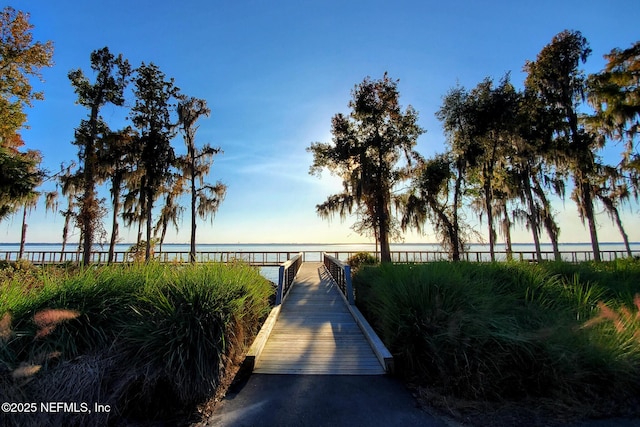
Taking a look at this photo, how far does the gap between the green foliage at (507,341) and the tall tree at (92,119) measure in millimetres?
14783

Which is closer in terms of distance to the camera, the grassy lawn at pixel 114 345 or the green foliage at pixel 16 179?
the grassy lawn at pixel 114 345

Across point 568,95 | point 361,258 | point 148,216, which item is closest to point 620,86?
point 568,95

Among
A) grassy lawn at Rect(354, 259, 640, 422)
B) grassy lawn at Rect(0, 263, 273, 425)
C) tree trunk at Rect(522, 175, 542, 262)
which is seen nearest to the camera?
grassy lawn at Rect(0, 263, 273, 425)

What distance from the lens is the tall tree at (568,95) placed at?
13.2m

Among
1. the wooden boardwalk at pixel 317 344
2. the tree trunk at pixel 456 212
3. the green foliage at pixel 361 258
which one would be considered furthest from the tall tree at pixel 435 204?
the wooden boardwalk at pixel 317 344

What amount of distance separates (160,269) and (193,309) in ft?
5.42

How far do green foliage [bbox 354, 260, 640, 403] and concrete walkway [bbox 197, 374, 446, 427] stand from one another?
20.8 inches

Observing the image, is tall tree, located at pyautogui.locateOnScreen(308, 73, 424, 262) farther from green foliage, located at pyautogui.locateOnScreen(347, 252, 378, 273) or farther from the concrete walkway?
the concrete walkway

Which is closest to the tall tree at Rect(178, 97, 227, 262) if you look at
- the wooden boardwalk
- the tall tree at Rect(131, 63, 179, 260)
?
the tall tree at Rect(131, 63, 179, 260)

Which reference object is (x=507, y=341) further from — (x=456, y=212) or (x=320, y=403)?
(x=456, y=212)

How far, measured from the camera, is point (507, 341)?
3.38 meters

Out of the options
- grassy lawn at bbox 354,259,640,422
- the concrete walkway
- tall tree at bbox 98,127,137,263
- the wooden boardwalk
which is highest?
tall tree at bbox 98,127,137,263

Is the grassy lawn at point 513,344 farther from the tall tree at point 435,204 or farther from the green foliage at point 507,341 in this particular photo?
the tall tree at point 435,204

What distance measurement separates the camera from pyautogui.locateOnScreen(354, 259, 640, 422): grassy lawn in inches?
127
